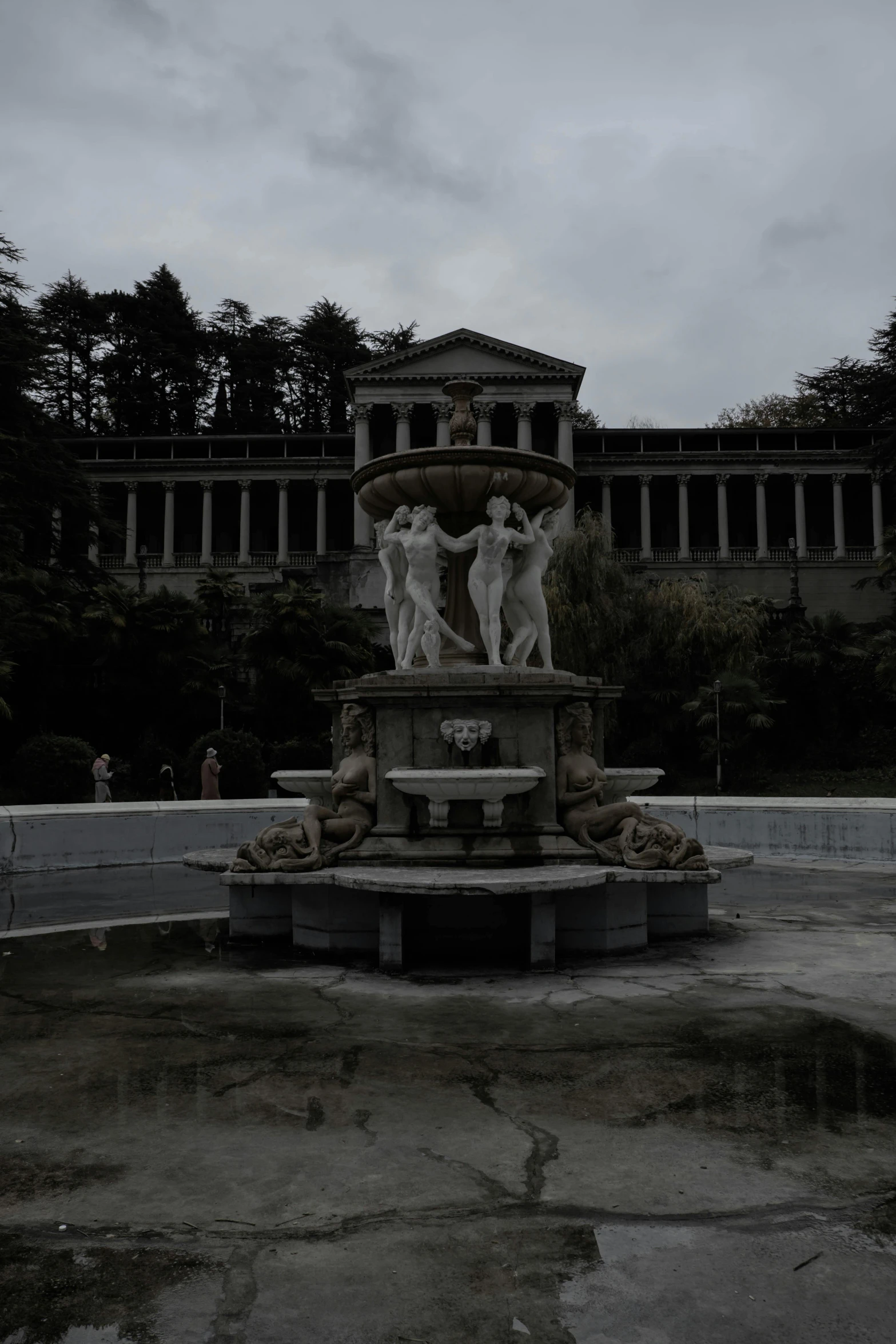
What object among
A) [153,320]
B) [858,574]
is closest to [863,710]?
[858,574]

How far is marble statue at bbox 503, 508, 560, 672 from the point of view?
10.2m

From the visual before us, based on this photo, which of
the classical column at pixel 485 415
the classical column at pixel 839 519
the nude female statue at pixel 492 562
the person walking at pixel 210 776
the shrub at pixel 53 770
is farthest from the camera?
the classical column at pixel 839 519

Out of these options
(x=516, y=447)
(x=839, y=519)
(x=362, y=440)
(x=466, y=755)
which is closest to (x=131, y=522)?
(x=362, y=440)

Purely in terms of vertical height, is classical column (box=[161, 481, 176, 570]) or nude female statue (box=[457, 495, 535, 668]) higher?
classical column (box=[161, 481, 176, 570])

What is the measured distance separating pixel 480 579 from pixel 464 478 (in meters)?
0.95

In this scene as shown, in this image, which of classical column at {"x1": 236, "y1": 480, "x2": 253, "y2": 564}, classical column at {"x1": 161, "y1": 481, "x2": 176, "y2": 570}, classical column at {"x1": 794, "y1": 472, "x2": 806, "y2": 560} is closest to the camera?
classical column at {"x1": 794, "y1": 472, "x2": 806, "y2": 560}

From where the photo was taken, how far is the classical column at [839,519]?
60750 millimetres

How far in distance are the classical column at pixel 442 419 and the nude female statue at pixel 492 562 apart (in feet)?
153

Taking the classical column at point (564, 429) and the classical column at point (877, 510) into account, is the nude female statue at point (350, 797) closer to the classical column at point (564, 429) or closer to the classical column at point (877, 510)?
the classical column at point (564, 429)

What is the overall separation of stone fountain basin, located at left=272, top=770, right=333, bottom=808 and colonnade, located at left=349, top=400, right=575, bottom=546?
Result: 156ft

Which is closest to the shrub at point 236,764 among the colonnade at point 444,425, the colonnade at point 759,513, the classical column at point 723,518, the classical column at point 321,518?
the colonnade at point 444,425

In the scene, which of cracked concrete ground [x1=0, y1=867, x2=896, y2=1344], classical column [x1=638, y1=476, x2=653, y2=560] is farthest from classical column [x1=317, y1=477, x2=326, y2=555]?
cracked concrete ground [x1=0, y1=867, x2=896, y2=1344]

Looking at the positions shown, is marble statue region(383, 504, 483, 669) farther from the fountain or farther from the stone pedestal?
the stone pedestal

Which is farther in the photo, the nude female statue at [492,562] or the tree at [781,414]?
the tree at [781,414]
